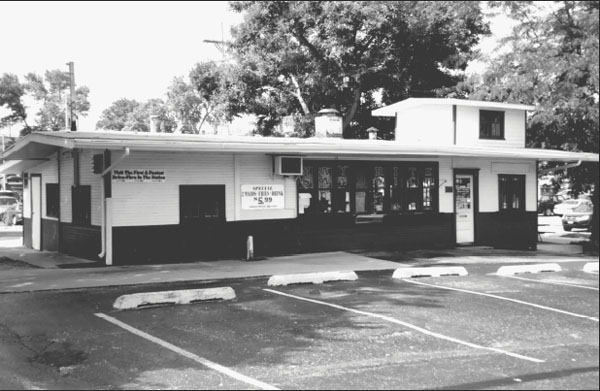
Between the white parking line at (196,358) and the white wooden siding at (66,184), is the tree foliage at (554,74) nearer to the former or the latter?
the white parking line at (196,358)

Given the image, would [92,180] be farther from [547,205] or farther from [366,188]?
[547,205]

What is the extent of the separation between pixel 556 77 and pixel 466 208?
723cm

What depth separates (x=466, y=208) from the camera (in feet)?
62.1

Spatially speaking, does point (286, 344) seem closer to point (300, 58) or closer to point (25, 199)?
point (25, 199)

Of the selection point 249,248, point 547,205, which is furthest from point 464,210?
point 547,205

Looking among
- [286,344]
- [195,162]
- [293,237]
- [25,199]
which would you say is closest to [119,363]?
[286,344]

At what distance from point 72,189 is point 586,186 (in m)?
18.5

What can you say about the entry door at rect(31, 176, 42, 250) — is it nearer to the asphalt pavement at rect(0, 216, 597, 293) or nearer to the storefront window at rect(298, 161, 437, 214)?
the asphalt pavement at rect(0, 216, 597, 293)

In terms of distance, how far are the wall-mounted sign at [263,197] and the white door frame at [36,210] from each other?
737 centimetres

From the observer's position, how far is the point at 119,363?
20.9ft

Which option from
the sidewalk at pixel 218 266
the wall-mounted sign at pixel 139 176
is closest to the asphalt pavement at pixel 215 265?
the sidewalk at pixel 218 266

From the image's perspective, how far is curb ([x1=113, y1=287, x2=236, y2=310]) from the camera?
9125mm

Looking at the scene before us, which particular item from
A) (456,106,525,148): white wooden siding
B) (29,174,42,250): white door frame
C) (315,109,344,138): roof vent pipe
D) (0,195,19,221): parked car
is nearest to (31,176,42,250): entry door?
(29,174,42,250): white door frame

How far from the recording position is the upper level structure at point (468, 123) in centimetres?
1997
